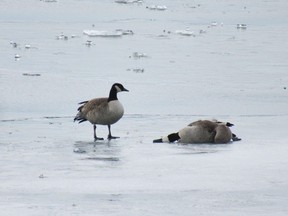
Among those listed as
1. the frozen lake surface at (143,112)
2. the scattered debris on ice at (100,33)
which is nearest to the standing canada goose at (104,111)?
the frozen lake surface at (143,112)

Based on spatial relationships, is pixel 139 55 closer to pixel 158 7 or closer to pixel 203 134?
pixel 203 134

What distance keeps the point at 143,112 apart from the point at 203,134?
2767mm

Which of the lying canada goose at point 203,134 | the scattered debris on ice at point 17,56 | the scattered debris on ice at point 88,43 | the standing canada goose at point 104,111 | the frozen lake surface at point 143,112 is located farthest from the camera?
the scattered debris on ice at point 88,43

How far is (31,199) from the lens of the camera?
24.1 feet

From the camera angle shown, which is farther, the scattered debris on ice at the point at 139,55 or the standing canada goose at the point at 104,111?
the scattered debris on ice at the point at 139,55

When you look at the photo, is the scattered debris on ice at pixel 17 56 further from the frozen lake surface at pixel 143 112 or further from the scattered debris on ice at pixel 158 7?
the scattered debris on ice at pixel 158 7

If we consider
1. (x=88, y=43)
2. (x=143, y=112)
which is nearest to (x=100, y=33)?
(x=88, y=43)

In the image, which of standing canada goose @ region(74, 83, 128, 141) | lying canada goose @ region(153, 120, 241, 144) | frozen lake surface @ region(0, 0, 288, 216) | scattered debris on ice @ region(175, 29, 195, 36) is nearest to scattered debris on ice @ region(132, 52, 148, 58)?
frozen lake surface @ region(0, 0, 288, 216)

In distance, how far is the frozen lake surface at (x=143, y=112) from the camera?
7.53m

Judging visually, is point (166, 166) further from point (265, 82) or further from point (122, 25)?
point (122, 25)

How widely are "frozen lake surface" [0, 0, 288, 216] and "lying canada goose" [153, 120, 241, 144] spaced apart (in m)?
0.21

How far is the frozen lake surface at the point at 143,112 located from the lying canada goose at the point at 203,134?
0.21m

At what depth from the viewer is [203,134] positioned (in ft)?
35.1

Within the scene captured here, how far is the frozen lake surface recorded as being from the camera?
7531 mm
